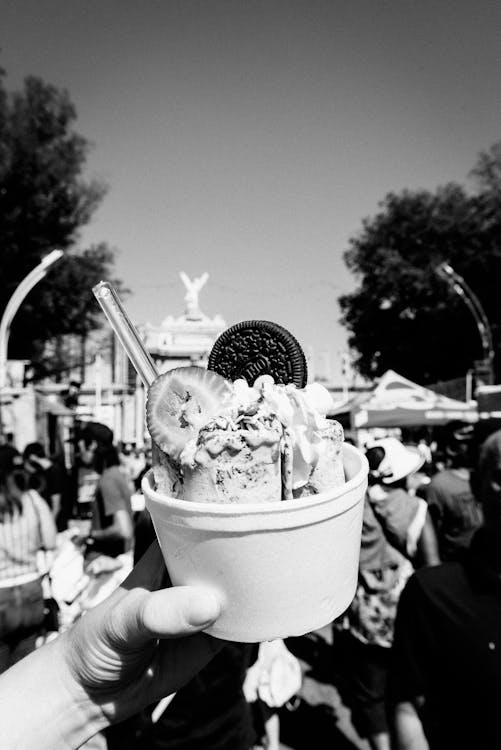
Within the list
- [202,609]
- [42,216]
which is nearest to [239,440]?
[202,609]

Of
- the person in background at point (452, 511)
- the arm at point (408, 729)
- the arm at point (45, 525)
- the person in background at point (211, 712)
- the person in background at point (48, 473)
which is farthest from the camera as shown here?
the person in background at point (48, 473)

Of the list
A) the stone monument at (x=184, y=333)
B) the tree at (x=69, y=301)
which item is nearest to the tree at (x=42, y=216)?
the tree at (x=69, y=301)

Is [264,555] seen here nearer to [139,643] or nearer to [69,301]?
[139,643]

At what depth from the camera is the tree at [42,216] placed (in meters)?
25.2

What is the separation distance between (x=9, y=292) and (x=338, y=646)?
2418 centimetres

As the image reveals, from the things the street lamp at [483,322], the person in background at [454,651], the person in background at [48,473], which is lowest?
the person in background at [48,473]

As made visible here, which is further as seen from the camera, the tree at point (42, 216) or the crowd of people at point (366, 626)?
the tree at point (42, 216)

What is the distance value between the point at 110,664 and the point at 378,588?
2.68m

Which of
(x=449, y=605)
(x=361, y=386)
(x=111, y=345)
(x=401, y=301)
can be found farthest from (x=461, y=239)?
(x=449, y=605)

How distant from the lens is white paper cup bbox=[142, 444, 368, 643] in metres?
1.36

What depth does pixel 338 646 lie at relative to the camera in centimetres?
420

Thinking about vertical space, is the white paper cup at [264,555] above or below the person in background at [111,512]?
above

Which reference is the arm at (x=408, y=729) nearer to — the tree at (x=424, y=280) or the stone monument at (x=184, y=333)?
the stone monument at (x=184, y=333)

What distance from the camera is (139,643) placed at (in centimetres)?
151
